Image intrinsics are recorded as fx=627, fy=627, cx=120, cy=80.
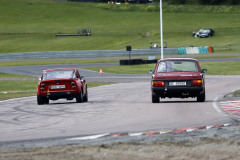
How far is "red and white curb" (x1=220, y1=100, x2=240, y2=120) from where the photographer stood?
51.2 ft

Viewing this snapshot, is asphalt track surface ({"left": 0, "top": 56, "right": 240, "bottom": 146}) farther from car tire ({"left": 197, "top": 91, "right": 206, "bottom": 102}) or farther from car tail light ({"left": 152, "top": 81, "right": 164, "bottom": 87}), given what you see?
car tail light ({"left": 152, "top": 81, "right": 164, "bottom": 87})

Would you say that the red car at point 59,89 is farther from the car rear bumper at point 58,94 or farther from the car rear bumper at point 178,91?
the car rear bumper at point 178,91

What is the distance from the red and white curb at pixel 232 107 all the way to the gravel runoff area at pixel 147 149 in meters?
4.05

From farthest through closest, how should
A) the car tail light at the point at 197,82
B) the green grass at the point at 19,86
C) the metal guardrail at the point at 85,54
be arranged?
the metal guardrail at the point at 85,54 < the green grass at the point at 19,86 < the car tail light at the point at 197,82

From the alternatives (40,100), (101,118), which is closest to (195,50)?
(40,100)

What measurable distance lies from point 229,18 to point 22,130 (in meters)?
91.5

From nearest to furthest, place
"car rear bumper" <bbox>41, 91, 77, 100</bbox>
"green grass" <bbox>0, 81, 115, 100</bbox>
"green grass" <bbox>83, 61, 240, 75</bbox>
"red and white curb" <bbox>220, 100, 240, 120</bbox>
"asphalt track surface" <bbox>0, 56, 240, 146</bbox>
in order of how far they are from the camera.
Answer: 1. "asphalt track surface" <bbox>0, 56, 240, 146</bbox>
2. "red and white curb" <bbox>220, 100, 240, 120</bbox>
3. "car rear bumper" <bbox>41, 91, 77, 100</bbox>
4. "green grass" <bbox>0, 81, 115, 100</bbox>
5. "green grass" <bbox>83, 61, 240, 75</bbox>

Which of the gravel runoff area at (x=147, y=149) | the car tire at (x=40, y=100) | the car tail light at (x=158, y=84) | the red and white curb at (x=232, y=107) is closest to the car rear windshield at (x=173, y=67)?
the car tail light at (x=158, y=84)

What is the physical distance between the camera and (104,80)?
36.9 meters

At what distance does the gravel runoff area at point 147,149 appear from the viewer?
8.70 metres

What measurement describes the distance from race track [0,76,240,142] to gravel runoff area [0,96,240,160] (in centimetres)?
163

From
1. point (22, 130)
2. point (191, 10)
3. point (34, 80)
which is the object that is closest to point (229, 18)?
point (191, 10)

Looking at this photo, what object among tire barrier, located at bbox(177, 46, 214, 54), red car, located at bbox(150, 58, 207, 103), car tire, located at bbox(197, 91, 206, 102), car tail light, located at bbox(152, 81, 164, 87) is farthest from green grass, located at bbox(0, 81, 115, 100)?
tire barrier, located at bbox(177, 46, 214, 54)

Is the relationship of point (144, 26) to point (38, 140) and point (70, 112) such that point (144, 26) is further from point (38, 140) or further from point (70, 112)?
point (38, 140)
